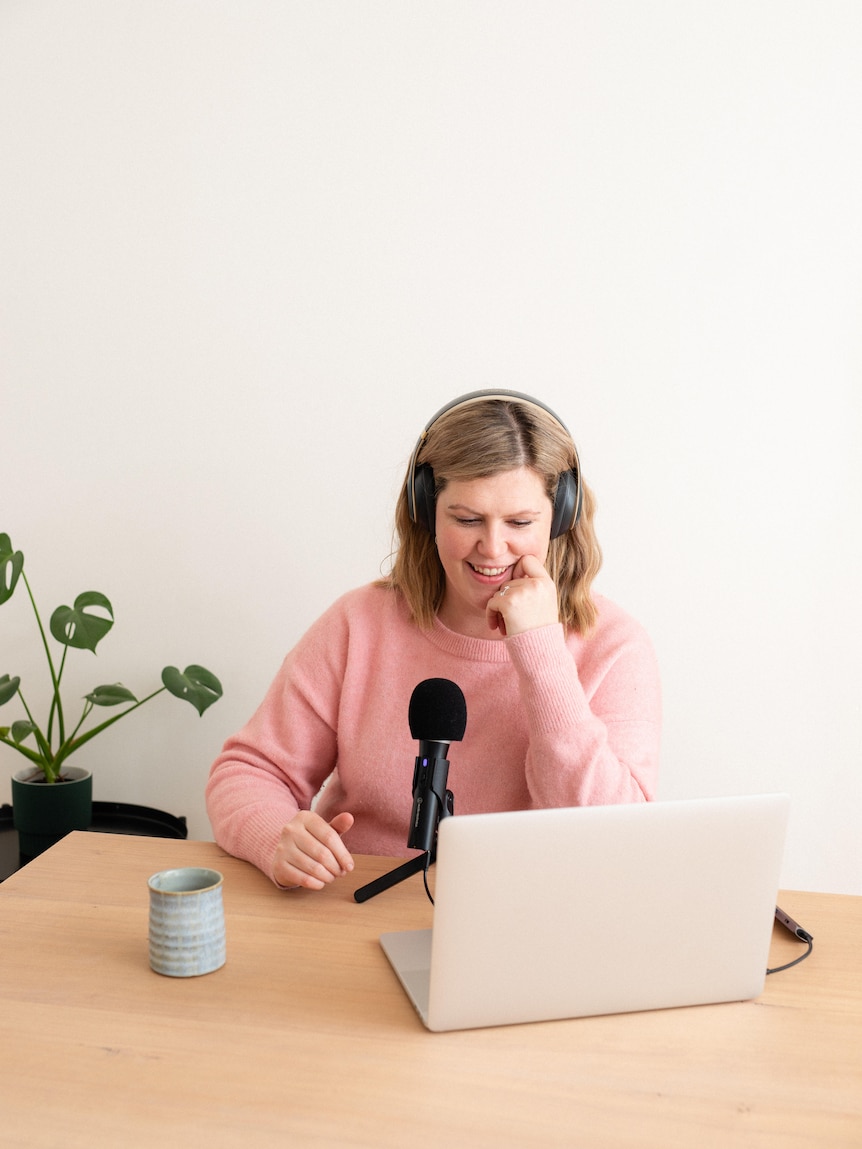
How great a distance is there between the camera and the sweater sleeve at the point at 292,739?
59.6 inches

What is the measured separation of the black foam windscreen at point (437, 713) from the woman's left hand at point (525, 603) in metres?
0.29

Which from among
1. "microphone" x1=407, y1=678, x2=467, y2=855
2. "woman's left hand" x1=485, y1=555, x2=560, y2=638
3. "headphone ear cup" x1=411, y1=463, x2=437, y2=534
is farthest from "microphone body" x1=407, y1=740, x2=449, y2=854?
"headphone ear cup" x1=411, y1=463, x2=437, y2=534

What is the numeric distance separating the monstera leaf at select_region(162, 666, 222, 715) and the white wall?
18 centimetres

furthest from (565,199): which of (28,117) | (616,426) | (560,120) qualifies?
(28,117)

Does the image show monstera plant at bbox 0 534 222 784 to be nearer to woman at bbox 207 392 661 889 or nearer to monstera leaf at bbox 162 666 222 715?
monstera leaf at bbox 162 666 222 715

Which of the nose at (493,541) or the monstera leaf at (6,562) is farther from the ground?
the nose at (493,541)

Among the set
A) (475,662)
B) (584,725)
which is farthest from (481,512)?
(584,725)

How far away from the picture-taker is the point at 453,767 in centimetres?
160

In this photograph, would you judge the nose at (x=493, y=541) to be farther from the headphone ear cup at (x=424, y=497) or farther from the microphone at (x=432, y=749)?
the microphone at (x=432, y=749)

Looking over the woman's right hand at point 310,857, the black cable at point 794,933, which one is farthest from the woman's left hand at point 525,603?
the black cable at point 794,933

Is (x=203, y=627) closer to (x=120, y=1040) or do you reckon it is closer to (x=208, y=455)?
(x=208, y=455)

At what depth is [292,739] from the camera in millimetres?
1625

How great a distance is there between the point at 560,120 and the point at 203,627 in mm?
1376

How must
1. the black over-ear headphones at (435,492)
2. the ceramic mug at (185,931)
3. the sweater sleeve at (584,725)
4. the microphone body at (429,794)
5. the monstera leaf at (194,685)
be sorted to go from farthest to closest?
1. the monstera leaf at (194,685)
2. the black over-ear headphones at (435,492)
3. the sweater sleeve at (584,725)
4. the microphone body at (429,794)
5. the ceramic mug at (185,931)
